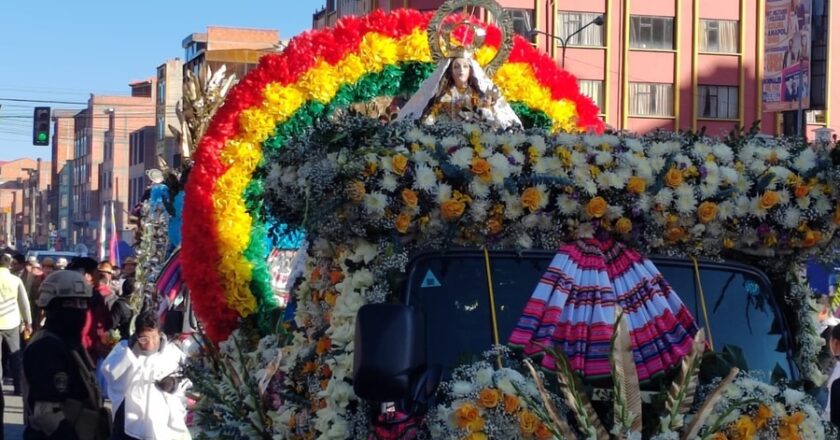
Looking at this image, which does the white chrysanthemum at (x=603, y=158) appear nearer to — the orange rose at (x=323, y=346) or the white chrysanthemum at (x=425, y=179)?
the white chrysanthemum at (x=425, y=179)

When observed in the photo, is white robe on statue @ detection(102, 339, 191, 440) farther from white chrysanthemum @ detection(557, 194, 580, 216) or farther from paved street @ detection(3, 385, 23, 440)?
white chrysanthemum @ detection(557, 194, 580, 216)

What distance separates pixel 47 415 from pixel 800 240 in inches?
178

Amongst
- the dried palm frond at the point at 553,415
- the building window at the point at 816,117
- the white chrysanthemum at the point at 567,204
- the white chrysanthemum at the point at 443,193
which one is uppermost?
the building window at the point at 816,117

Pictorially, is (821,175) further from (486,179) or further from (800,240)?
(486,179)

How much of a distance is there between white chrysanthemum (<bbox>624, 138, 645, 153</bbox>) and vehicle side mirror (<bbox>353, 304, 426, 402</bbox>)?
4.23 feet

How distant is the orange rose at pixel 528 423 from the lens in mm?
4363

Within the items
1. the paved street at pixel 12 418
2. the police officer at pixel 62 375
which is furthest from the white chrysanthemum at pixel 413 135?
the paved street at pixel 12 418

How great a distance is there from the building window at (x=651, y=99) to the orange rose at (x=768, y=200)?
48.1 meters

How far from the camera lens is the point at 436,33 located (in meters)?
8.58

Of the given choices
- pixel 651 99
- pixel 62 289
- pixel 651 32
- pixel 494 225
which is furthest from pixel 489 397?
pixel 651 32

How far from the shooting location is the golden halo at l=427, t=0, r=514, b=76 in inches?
326

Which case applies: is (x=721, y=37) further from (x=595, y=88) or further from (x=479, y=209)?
(x=479, y=209)

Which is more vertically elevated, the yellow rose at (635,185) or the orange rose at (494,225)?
the yellow rose at (635,185)

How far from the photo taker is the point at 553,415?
4.29m
